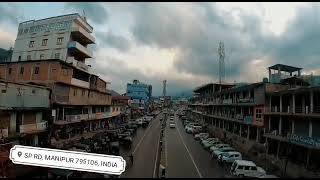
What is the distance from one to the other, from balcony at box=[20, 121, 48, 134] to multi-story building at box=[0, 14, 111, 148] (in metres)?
2.35

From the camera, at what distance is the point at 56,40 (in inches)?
1897

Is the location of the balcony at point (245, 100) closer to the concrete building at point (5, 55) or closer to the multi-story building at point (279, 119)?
the multi-story building at point (279, 119)

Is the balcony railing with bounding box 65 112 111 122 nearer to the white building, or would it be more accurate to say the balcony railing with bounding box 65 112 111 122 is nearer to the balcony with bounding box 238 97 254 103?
the white building

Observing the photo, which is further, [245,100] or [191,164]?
[245,100]

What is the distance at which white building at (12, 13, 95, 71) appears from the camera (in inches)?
1850

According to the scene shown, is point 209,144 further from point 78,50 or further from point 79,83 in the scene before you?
point 78,50

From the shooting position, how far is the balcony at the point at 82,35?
46.7 m

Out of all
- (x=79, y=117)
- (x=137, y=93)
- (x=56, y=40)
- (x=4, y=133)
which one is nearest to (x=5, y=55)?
(x=56, y=40)

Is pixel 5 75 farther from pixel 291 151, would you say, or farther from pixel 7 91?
pixel 291 151

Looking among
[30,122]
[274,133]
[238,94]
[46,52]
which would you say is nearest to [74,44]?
[46,52]

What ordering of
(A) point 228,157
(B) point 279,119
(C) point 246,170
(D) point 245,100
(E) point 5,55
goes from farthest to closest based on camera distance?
(E) point 5,55 < (D) point 245,100 < (B) point 279,119 < (A) point 228,157 < (C) point 246,170

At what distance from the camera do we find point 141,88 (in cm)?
14500

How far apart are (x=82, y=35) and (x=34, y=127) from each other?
20256 millimetres

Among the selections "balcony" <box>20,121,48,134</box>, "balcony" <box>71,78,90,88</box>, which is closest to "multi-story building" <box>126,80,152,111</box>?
"balcony" <box>71,78,90,88</box>
